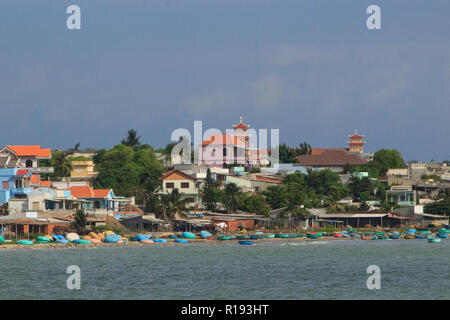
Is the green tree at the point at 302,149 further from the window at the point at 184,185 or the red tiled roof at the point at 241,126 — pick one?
the window at the point at 184,185

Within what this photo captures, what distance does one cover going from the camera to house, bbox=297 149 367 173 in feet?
433

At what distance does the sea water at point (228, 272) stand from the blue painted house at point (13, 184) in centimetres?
1477

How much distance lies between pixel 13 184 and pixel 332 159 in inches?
2558

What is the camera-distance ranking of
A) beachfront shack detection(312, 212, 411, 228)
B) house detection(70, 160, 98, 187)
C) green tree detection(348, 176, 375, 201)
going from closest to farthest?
beachfront shack detection(312, 212, 411, 228)
green tree detection(348, 176, 375, 201)
house detection(70, 160, 98, 187)

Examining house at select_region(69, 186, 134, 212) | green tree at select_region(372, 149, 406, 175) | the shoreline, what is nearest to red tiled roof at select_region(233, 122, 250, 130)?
green tree at select_region(372, 149, 406, 175)

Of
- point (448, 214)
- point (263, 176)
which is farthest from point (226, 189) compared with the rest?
point (448, 214)

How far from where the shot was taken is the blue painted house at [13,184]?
82.2 metres

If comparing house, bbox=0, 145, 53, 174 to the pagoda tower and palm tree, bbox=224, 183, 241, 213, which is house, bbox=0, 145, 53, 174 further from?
the pagoda tower

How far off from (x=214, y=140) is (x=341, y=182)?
27.1 meters

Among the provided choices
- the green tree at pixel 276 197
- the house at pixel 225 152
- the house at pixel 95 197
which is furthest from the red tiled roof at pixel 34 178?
the house at pixel 225 152

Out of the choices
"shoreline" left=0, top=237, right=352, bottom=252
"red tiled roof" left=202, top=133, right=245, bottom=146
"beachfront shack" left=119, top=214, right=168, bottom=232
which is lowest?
"shoreline" left=0, top=237, right=352, bottom=252

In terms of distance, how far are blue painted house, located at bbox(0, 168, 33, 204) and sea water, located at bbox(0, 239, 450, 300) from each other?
14.8m

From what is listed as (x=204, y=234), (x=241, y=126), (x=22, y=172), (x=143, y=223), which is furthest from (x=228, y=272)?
(x=241, y=126)

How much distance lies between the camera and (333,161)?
440 feet
